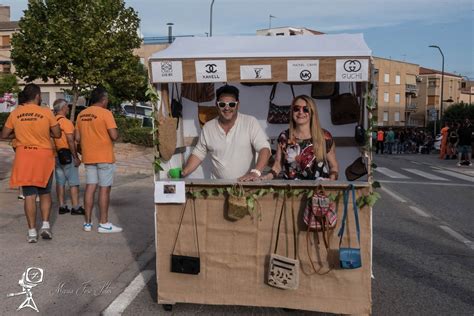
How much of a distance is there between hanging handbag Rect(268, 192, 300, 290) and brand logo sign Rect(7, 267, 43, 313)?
6.70 ft

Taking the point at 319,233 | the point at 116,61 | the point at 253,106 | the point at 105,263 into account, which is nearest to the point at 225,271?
the point at 319,233

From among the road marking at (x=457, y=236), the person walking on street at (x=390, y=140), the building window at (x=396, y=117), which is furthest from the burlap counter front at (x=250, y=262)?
the building window at (x=396, y=117)

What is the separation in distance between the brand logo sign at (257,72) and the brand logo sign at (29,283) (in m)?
2.64

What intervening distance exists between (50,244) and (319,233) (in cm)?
395

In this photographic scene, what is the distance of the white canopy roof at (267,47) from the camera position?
13.3 ft

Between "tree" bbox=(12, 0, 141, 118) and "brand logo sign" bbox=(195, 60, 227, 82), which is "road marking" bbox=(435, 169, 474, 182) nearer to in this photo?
"brand logo sign" bbox=(195, 60, 227, 82)

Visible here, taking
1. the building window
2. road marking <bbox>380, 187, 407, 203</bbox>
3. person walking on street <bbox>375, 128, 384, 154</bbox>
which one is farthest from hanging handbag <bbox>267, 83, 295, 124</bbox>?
the building window

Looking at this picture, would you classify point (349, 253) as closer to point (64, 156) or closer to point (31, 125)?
point (31, 125)

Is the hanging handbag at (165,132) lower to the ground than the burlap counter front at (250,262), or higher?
higher

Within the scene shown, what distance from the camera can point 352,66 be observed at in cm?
397

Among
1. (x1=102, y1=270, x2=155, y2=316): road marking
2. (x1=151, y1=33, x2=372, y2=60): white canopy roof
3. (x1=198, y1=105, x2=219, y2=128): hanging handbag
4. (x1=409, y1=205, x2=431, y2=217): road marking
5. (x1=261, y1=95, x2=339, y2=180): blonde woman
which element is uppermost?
(x1=151, y1=33, x2=372, y2=60): white canopy roof

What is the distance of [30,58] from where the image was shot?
89.9ft

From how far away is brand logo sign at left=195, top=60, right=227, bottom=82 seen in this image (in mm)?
4098

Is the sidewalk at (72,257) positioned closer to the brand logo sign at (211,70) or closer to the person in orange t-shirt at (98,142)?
the person in orange t-shirt at (98,142)
